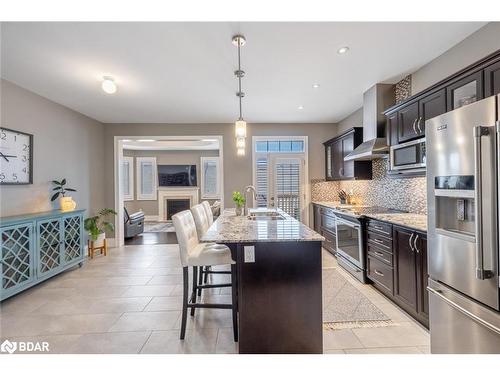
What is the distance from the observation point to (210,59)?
2744mm

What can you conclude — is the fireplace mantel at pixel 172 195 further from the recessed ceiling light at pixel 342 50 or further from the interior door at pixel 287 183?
the recessed ceiling light at pixel 342 50

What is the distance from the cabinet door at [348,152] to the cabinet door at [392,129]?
1.05 m

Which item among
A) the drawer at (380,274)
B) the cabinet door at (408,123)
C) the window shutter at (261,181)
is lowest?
the drawer at (380,274)

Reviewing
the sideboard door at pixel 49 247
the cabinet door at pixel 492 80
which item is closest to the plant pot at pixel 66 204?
the sideboard door at pixel 49 247

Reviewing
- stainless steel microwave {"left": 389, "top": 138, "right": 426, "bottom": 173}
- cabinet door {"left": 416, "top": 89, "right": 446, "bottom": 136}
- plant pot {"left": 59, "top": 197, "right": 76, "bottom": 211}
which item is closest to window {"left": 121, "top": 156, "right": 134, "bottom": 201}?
plant pot {"left": 59, "top": 197, "right": 76, "bottom": 211}

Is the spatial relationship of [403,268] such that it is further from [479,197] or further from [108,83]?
[108,83]

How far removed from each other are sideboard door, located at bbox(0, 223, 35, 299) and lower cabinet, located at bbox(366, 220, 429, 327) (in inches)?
164

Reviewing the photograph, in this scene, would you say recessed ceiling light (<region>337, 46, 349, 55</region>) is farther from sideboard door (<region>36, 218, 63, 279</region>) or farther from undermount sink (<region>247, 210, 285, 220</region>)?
sideboard door (<region>36, 218, 63, 279</region>)

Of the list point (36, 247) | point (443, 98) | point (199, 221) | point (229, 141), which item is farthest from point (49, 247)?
point (443, 98)

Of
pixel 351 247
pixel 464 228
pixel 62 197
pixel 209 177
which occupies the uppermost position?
pixel 209 177

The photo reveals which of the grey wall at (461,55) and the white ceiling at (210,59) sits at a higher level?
the white ceiling at (210,59)

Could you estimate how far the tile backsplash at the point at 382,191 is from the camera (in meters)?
3.14

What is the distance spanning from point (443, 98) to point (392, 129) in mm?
858

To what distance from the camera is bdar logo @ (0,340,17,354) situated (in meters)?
2.02
